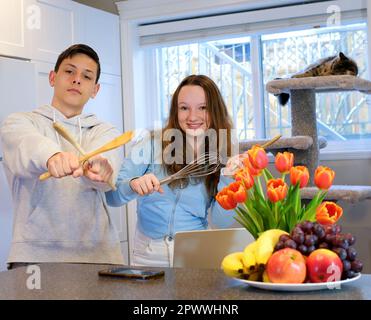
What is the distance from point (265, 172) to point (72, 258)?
2.28 feet

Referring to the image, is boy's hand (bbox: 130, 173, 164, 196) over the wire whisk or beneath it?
beneath

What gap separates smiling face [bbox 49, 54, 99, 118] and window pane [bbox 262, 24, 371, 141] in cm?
174

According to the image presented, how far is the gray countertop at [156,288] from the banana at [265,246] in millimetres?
62

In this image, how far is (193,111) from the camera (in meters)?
1.91

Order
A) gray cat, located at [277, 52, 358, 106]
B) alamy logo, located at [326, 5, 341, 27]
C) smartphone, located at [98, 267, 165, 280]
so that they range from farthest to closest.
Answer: alamy logo, located at [326, 5, 341, 27] < gray cat, located at [277, 52, 358, 106] < smartphone, located at [98, 267, 165, 280]

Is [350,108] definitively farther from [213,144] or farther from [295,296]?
[295,296]

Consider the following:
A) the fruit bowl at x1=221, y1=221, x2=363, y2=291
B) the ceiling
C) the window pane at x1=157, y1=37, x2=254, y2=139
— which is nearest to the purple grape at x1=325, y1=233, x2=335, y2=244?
the fruit bowl at x1=221, y1=221, x2=363, y2=291

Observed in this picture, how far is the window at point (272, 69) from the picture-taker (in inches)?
127

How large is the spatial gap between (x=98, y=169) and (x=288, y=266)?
0.67 m

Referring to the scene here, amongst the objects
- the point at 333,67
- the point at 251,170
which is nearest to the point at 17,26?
the point at 333,67

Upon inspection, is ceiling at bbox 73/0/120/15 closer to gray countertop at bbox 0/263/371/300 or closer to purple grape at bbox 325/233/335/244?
gray countertop at bbox 0/263/371/300

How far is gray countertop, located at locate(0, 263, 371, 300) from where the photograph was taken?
3.55ft

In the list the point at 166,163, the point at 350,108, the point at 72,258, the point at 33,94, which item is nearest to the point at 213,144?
the point at 166,163
